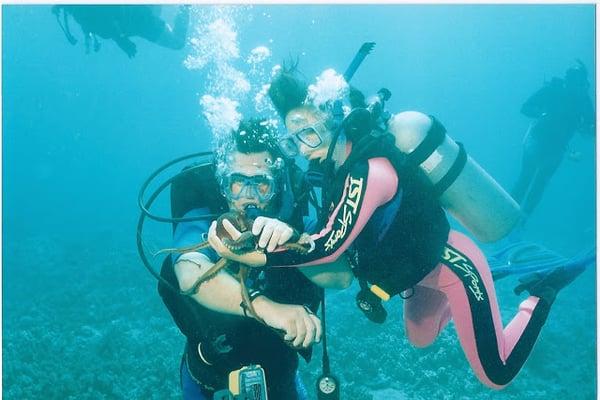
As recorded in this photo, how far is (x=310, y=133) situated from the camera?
307 centimetres

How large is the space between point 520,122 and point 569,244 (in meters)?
97.9

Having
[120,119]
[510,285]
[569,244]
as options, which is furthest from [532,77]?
[120,119]

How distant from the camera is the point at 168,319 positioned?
10438 millimetres

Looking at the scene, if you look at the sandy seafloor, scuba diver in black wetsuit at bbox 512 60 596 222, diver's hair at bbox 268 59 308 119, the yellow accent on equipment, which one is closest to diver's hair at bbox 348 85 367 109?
diver's hair at bbox 268 59 308 119

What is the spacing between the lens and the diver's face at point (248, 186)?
2898 mm

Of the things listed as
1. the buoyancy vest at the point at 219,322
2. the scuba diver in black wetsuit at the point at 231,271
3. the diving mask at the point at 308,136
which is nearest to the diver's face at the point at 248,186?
the scuba diver in black wetsuit at the point at 231,271

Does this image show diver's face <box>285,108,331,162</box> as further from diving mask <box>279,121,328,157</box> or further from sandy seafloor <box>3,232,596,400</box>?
sandy seafloor <box>3,232,596,400</box>

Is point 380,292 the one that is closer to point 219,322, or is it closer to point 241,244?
point 219,322

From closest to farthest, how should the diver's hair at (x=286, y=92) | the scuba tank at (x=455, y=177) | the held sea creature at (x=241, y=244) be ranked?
the held sea creature at (x=241, y=244), the scuba tank at (x=455, y=177), the diver's hair at (x=286, y=92)

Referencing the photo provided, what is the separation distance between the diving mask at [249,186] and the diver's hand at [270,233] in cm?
Result: 87

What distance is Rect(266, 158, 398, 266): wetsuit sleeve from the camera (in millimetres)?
2186

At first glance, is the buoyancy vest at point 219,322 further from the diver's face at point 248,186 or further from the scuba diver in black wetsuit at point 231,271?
the diver's face at point 248,186

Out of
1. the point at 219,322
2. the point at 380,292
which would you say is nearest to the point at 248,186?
the point at 219,322

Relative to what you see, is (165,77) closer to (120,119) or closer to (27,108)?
(120,119)
